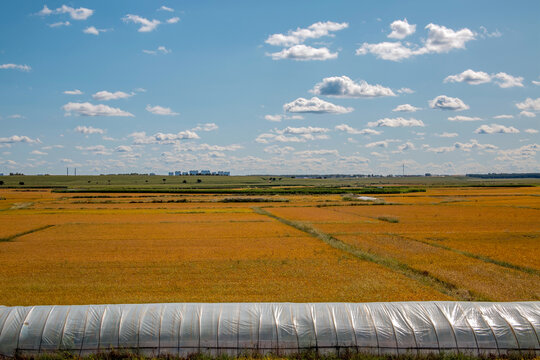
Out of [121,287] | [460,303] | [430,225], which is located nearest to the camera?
[460,303]

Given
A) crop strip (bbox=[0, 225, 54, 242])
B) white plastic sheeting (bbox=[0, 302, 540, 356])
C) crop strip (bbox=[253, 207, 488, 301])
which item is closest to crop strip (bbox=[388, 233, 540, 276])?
crop strip (bbox=[253, 207, 488, 301])

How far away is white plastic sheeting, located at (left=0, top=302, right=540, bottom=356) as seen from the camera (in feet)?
39.4

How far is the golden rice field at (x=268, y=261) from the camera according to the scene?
688 inches

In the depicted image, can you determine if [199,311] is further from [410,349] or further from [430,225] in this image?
[430,225]

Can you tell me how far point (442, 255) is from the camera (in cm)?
2652

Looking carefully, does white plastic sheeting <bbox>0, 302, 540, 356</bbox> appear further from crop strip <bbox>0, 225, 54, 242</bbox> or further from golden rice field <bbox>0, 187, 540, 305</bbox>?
crop strip <bbox>0, 225, 54, 242</bbox>

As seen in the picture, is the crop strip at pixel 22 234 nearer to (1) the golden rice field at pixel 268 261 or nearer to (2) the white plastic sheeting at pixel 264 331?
(1) the golden rice field at pixel 268 261

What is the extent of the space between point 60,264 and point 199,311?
14532 millimetres

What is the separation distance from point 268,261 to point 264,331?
40.3 ft

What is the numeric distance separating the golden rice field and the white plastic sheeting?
3.79 m

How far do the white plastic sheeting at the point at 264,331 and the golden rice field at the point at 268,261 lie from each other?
379 cm

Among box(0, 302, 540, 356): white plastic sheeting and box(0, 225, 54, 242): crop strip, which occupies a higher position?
box(0, 302, 540, 356): white plastic sheeting

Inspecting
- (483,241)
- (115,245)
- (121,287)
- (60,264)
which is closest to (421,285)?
(121,287)

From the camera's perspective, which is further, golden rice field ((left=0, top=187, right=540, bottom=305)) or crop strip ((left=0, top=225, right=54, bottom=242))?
crop strip ((left=0, top=225, right=54, bottom=242))
